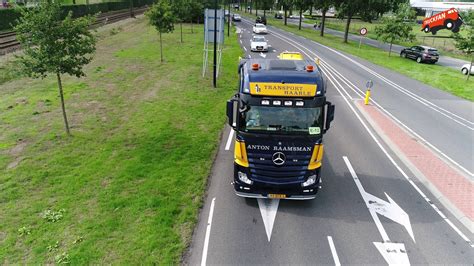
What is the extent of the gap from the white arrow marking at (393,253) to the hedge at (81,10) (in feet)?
59.8

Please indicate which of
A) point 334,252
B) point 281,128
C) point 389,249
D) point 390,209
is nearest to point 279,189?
point 281,128

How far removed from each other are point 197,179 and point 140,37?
120ft

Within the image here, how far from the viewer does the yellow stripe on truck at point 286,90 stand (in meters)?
8.84

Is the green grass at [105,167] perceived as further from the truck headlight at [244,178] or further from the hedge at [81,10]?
the hedge at [81,10]

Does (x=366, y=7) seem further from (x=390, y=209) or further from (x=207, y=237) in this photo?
(x=207, y=237)

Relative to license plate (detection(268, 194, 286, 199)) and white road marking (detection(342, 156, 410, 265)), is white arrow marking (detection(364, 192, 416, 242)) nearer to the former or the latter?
white road marking (detection(342, 156, 410, 265))

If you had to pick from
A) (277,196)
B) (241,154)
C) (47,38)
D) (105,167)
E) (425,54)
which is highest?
(47,38)

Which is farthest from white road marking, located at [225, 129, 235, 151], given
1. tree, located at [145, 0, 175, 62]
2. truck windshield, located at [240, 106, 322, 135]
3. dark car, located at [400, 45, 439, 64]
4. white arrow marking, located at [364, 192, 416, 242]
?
dark car, located at [400, 45, 439, 64]

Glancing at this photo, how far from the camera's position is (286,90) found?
8852 mm

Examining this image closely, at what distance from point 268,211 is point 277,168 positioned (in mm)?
1337

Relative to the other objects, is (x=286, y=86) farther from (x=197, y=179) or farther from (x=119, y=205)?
(x=119, y=205)

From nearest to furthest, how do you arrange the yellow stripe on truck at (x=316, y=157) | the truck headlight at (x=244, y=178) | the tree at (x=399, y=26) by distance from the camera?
the yellow stripe on truck at (x=316, y=157) < the truck headlight at (x=244, y=178) < the tree at (x=399, y=26)

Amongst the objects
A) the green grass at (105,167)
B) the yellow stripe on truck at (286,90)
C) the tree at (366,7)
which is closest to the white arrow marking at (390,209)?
the yellow stripe on truck at (286,90)

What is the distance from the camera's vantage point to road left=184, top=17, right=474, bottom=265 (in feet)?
26.2
